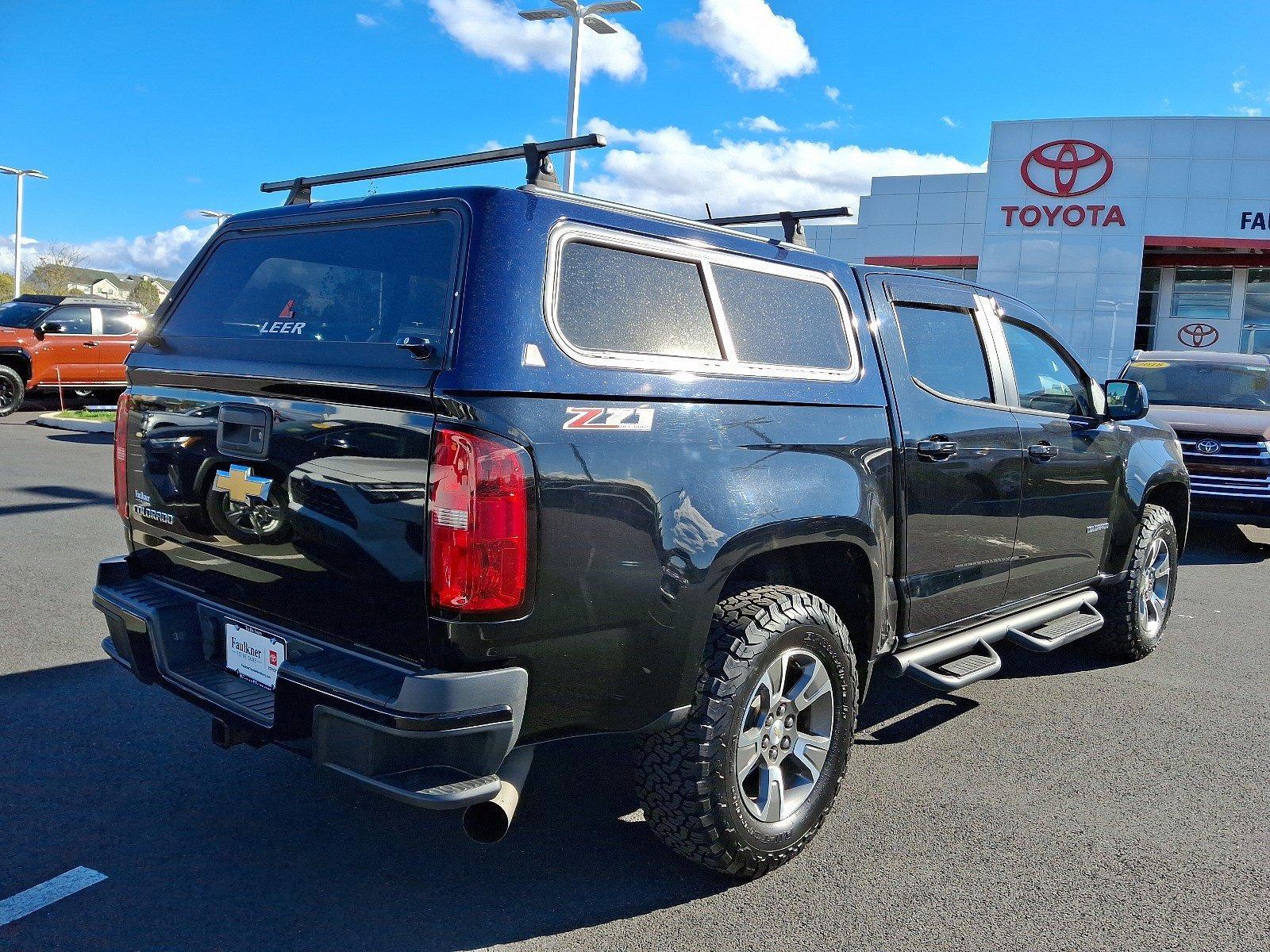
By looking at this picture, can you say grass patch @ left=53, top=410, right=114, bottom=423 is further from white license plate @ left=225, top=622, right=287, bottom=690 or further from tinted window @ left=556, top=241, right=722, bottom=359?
tinted window @ left=556, top=241, right=722, bottom=359

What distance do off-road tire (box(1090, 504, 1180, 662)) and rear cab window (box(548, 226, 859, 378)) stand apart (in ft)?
8.95

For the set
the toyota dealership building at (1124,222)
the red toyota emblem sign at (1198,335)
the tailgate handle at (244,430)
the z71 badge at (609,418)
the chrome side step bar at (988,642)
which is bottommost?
the chrome side step bar at (988,642)

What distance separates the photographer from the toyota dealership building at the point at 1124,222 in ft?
94.3

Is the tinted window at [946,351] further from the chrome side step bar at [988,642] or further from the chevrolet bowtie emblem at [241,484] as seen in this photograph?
the chevrolet bowtie emblem at [241,484]

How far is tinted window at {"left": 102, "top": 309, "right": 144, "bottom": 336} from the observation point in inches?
723

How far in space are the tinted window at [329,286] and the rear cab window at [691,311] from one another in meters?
0.35

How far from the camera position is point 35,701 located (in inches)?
171

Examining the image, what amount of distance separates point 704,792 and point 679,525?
2.60ft

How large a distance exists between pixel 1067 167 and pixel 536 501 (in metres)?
31.1

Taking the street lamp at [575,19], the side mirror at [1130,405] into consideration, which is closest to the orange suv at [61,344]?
the street lamp at [575,19]

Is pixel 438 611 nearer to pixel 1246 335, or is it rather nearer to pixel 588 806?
pixel 588 806

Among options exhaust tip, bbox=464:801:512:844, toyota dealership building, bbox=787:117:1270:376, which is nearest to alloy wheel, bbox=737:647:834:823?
exhaust tip, bbox=464:801:512:844

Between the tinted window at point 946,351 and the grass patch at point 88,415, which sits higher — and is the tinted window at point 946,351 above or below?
above

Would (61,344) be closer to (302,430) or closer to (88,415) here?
(88,415)
